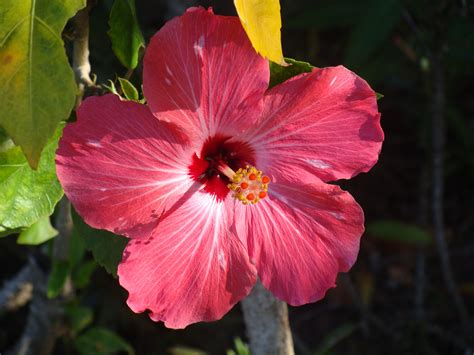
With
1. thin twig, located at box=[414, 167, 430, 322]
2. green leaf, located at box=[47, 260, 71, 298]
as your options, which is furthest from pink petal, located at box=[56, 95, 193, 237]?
thin twig, located at box=[414, 167, 430, 322]

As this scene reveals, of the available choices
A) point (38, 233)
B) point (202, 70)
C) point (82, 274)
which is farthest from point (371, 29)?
point (202, 70)

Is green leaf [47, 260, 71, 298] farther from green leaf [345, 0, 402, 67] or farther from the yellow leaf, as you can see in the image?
green leaf [345, 0, 402, 67]

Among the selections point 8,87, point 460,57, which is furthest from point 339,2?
point 8,87

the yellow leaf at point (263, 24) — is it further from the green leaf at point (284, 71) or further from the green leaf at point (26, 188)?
the green leaf at point (26, 188)

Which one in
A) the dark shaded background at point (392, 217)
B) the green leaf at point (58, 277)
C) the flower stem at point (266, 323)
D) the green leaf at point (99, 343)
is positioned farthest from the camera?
the dark shaded background at point (392, 217)

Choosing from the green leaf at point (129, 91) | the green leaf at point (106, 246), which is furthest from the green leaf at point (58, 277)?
the green leaf at point (129, 91)

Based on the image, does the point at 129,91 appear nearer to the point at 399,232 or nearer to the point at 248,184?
the point at 248,184
